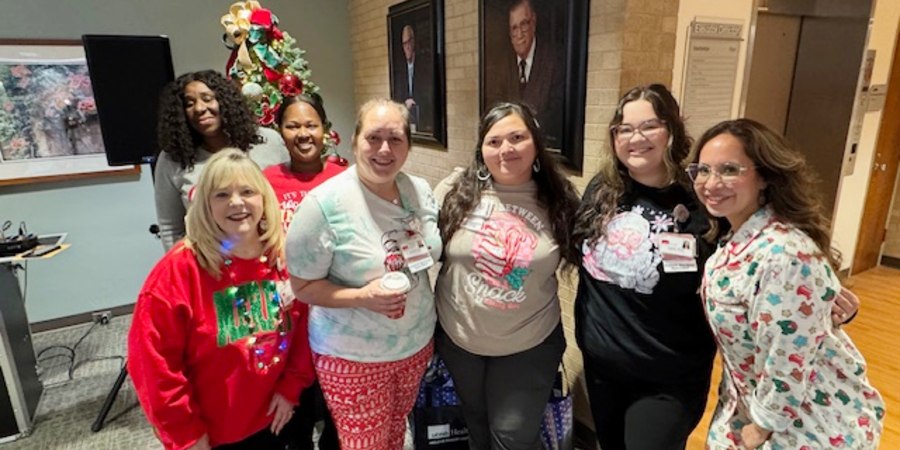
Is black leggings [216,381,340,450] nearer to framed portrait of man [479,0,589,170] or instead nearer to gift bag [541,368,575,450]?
gift bag [541,368,575,450]

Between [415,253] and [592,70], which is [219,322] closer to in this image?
[415,253]

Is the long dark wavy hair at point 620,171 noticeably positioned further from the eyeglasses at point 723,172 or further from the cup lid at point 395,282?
the cup lid at point 395,282

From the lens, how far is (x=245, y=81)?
2523 millimetres

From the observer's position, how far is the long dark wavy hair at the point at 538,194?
1542 mm

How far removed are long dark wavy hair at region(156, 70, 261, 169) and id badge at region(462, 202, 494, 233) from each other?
1.20m

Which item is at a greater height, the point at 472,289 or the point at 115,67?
the point at 115,67

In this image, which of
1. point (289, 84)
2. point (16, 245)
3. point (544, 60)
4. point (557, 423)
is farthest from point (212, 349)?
point (16, 245)

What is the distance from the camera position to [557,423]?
78.4 inches

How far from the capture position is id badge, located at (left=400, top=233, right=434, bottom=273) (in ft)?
4.58

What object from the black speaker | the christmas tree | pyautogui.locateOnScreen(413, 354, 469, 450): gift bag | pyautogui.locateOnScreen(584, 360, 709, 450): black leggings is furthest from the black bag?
pyautogui.locateOnScreen(584, 360, 709, 450): black leggings

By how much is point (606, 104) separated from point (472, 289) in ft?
3.30

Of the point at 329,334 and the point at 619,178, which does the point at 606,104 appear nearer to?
the point at 619,178

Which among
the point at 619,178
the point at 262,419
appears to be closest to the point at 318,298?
the point at 262,419

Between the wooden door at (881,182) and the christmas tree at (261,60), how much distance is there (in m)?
4.08
